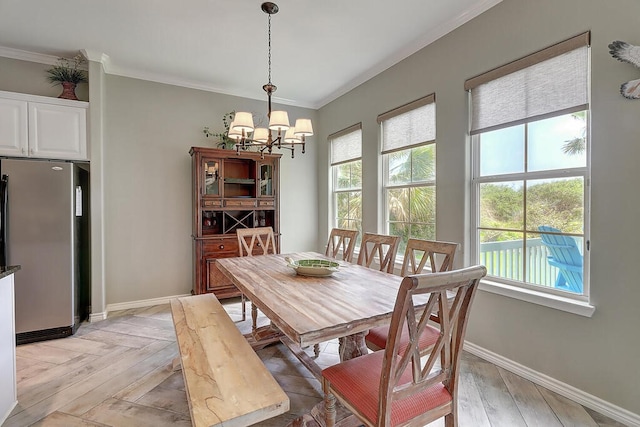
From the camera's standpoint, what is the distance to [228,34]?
2.94 metres

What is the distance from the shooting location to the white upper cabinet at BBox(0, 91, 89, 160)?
2971mm

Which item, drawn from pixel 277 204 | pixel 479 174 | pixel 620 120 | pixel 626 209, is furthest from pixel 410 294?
pixel 277 204

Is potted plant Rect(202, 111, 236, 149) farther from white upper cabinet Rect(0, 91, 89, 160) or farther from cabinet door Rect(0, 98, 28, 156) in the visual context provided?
cabinet door Rect(0, 98, 28, 156)

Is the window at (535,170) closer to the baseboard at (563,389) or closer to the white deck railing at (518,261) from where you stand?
the white deck railing at (518,261)

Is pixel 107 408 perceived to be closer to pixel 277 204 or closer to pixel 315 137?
pixel 277 204

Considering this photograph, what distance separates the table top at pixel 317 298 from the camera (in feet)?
4.28

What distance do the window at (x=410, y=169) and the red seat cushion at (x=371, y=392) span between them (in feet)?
6.25

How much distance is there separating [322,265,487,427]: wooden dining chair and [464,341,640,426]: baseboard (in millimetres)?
1266

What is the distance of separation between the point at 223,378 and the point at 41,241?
2645 mm

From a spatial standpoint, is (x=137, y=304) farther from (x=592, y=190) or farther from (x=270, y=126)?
(x=592, y=190)

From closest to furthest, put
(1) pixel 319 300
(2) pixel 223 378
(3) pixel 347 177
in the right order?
1. (2) pixel 223 378
2. (1) pixel 319 300
3. (3) pixel 347 177

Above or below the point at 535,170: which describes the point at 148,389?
below

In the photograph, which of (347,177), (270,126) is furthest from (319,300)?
(347,177)

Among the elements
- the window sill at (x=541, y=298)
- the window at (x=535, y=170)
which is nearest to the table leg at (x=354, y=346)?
the window sill at (x=541, y=298)
